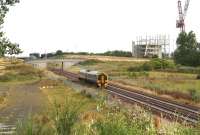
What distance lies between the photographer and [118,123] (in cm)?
1091

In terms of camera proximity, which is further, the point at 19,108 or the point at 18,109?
the point at 19,108

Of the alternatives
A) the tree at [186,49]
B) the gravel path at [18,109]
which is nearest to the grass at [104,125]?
the gravel path at [18,109]

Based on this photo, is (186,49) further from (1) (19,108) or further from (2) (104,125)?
(2) (104,125)

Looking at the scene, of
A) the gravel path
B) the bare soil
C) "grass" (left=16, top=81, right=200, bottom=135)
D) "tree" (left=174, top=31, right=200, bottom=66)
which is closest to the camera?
"grass" (left=16, top=81, right=200, bottom=135)

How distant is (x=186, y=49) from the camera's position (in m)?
159

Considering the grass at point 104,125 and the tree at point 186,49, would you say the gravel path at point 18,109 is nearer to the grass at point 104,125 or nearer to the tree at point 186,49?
the grass at point 104,125

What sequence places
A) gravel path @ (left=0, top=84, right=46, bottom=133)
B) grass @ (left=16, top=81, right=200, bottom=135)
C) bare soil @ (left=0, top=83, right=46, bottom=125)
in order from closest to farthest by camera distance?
grass @ (left=16, top=81, right=200, bottom=135)
gravel path @ (left=0, top=84, right=46, bottom=133)
bare soil @ (left=0, top=83, right=46, bottom=125)

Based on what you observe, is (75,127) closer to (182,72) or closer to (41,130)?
(41,130)

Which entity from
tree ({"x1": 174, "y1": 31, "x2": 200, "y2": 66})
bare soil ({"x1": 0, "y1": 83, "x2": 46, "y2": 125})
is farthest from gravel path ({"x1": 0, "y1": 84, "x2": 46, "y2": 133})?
tree ({"x1": 174, "y1": 31, "x2": 200, "y2": 66})

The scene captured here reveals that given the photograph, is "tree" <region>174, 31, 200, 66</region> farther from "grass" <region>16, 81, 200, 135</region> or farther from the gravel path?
"grass" <region>16, 81, 200, 135</region>

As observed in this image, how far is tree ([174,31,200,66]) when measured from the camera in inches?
5807

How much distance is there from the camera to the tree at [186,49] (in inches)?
5807

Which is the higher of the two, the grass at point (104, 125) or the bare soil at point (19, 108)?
the grass at point (104, 125)

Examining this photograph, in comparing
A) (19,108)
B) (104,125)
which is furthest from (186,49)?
(104,125)
